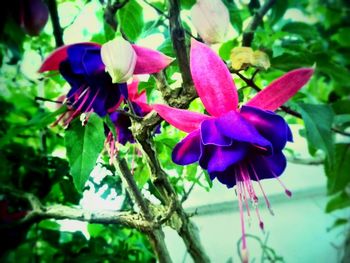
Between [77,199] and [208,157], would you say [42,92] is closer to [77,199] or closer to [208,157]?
[77,199]

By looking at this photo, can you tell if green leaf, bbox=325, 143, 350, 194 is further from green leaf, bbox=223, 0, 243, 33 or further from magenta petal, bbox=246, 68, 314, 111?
magenta petal, bbox=246, 68, 314, 111

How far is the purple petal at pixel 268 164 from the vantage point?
0.40 meters

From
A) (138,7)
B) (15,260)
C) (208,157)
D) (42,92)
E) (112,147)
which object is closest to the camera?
(15,260)

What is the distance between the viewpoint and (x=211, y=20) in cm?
44

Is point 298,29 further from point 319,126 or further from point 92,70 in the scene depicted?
point 92,70

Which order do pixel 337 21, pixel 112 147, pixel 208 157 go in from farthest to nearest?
pixel 337 21, pixel 112 147, pixel 208 157

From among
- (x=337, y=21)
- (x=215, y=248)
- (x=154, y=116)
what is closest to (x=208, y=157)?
(x=154, y=116)

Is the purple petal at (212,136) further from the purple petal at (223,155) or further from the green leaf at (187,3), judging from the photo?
the green leaf at (187,3)

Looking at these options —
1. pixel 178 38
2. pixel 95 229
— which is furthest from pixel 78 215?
pixel 178 38

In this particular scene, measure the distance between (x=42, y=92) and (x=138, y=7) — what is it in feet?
1.07

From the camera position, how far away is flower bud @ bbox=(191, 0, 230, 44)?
0.44 m

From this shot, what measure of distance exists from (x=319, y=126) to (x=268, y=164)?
15 centimetres

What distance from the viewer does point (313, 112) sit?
520mm

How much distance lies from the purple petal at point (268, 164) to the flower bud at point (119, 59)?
168 mm
